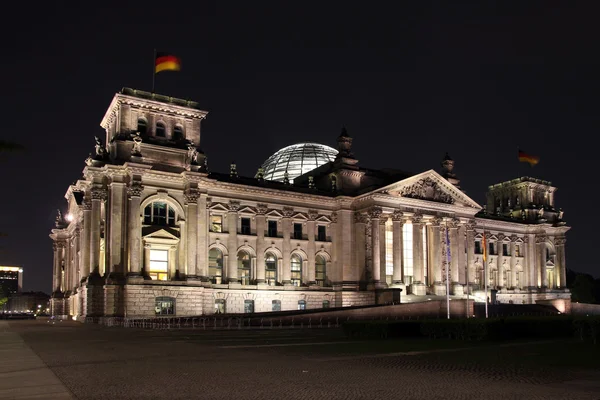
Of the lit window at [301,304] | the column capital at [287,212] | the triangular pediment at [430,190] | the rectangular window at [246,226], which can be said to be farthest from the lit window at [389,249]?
the rectangular window at [246,226]

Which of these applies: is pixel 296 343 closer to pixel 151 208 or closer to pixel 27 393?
pixel 27 393

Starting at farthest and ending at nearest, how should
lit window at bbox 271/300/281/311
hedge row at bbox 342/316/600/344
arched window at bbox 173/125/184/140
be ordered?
lit window at bbox 271/300/281/311 < arched window at bbox 173/125/184/140 < hedge row at bbox 342/316/600/344

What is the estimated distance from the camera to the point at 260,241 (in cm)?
8169

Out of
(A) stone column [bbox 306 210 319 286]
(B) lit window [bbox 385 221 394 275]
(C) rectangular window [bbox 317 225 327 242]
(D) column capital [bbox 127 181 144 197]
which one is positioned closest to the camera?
(D) column capital [bbox 127 181 144 197]

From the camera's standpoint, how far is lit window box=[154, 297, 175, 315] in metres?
69.6

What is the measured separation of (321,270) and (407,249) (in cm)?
1279

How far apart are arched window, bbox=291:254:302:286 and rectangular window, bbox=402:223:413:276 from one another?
49.7 feet

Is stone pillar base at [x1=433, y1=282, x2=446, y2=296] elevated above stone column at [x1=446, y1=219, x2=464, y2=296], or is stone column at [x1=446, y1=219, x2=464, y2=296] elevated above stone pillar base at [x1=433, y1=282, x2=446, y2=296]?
stone column at [x1=446, y1=219, x2=464, y2=296]

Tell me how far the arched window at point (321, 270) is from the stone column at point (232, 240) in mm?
12727

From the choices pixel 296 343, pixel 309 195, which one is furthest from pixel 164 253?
pixel 296 343

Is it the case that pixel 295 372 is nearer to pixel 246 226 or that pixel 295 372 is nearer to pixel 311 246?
pixel 246 226

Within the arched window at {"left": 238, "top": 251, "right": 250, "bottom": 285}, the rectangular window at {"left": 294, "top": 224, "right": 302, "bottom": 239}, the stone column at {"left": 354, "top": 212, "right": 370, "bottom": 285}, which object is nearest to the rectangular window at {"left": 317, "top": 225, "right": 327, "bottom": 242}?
the rectangular window at {"left": 294, "top": 224, "right": 302, "bottom": 239}

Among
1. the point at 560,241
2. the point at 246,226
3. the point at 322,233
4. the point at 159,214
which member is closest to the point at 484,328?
the point at 159,214

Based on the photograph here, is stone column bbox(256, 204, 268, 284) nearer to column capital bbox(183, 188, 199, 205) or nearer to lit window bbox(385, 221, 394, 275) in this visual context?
column capital bbox(183, 188, 199, 205)
